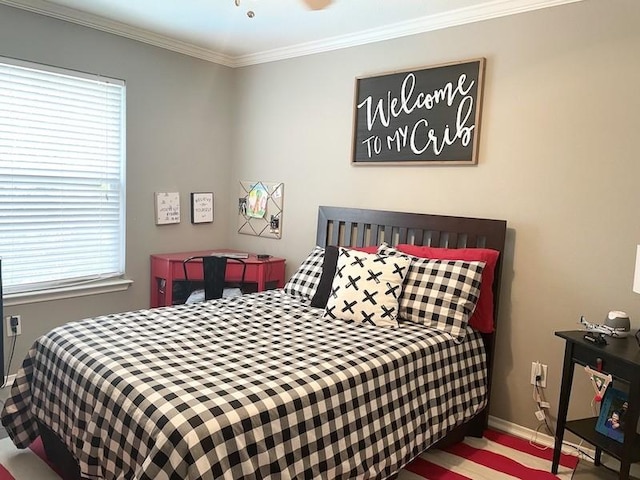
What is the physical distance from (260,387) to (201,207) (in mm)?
2495

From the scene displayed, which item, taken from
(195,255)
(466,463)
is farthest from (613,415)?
(195,255)

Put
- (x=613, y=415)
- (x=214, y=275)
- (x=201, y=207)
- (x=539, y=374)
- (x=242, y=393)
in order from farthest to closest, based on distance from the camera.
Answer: (x=201, y=207)
(x=214, y=275)
(x=539, y=374)
(x=613, y=415)
(x=242, y=393)

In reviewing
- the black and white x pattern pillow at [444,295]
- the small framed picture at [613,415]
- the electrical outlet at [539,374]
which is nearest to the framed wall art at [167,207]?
the black and white x pattern pillow at [444,295]

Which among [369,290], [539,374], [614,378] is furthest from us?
[539,374]

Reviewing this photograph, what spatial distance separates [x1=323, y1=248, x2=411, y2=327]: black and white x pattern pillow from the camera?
2453 mm

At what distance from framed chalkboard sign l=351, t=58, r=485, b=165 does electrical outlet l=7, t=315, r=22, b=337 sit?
232cm

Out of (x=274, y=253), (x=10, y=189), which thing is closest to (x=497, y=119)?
(x=274, y=253)

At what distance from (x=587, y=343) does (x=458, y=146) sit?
1256 millimetres

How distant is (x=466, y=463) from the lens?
2.38 meters

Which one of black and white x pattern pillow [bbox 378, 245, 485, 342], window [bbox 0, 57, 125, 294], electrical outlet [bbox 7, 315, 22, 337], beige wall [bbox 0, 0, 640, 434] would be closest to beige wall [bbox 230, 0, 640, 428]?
beige wall [bbox 0, 0, 640, 434]

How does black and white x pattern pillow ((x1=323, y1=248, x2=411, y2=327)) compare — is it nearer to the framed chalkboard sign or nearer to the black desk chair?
→ the framed chalkboard sign

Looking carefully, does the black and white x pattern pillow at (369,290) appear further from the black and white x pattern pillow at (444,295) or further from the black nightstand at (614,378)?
the black nightstand at (614,378)

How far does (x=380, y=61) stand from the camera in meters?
3.14

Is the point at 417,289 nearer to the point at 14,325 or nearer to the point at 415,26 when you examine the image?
the point at 415,26
